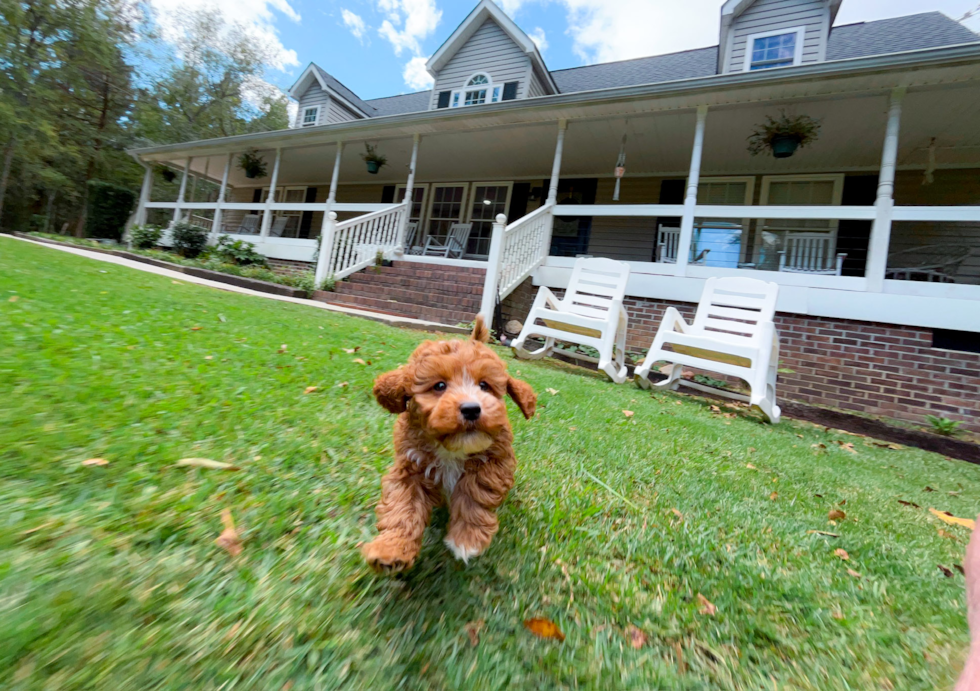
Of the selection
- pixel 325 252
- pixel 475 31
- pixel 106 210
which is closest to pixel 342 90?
pixel 475 31

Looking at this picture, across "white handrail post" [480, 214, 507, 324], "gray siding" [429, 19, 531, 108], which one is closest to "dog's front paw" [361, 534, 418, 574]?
"white handrail post" [480, 214, 507, 324]

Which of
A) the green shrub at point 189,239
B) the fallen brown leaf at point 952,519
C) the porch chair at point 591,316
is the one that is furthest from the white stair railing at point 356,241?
the fallen brown leaf at point 952,519

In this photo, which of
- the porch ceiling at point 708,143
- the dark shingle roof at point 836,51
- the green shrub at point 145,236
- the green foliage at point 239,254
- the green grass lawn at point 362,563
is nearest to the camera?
the green grass lawn at point 362,563

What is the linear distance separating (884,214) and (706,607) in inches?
284

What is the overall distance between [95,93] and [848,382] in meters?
33.6

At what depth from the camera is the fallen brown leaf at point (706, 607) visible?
3.82 feet

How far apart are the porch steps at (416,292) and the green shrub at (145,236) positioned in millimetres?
9312

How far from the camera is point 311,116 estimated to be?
15.8m

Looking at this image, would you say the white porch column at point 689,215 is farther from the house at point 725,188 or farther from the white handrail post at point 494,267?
the white handrail post at point 494,267

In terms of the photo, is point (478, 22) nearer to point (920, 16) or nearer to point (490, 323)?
point (490, 323)

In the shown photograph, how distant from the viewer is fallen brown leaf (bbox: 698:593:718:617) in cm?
116

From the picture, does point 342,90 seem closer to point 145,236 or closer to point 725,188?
point 145,236

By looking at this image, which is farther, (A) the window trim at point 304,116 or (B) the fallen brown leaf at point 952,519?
(A) the window trim at point 304,116

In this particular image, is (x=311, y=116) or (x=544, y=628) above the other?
(x=311, y=116)
